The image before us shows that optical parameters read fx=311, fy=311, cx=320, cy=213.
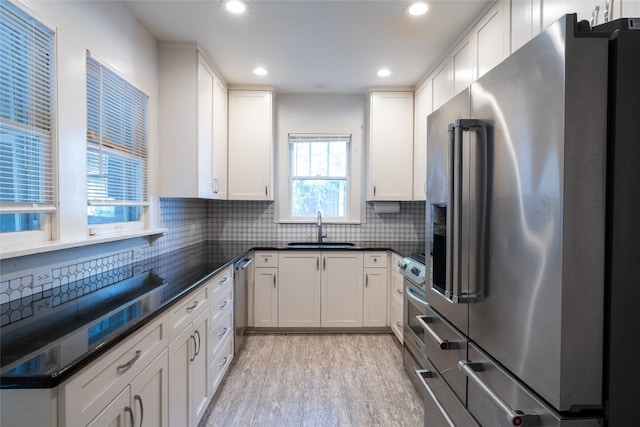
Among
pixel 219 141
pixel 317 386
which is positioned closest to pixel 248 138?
pixel 219 141

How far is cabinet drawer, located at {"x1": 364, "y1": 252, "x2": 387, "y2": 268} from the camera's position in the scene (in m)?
3.23

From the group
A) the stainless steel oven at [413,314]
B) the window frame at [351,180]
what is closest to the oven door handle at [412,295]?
the stainless steel oven at [413,314]

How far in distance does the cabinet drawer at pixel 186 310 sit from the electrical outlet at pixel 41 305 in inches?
18.3

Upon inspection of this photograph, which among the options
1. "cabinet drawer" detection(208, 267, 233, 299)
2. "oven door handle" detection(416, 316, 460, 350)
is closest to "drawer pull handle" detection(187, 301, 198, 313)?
"cabinet drawer" detection(208, 267, 233, 299)

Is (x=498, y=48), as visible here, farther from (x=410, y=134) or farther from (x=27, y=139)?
(x=27, y=139)

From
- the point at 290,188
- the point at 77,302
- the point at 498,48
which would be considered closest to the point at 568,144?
the point at 498,48

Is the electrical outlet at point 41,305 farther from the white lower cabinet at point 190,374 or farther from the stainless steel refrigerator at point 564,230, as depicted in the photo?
the stainless steel refrigerator at point 564,230

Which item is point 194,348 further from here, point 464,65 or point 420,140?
point 420,140

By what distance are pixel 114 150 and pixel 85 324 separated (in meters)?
1.23

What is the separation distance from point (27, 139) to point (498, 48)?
8.02 ft

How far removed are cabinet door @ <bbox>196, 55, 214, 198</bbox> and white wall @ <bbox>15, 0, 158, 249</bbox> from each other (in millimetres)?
674

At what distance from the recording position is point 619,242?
0.75 m

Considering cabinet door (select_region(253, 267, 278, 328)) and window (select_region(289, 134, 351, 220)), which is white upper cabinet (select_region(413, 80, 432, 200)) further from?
cabinet door (select_region(253, 267, 278, 328))

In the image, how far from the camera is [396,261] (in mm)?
3004
